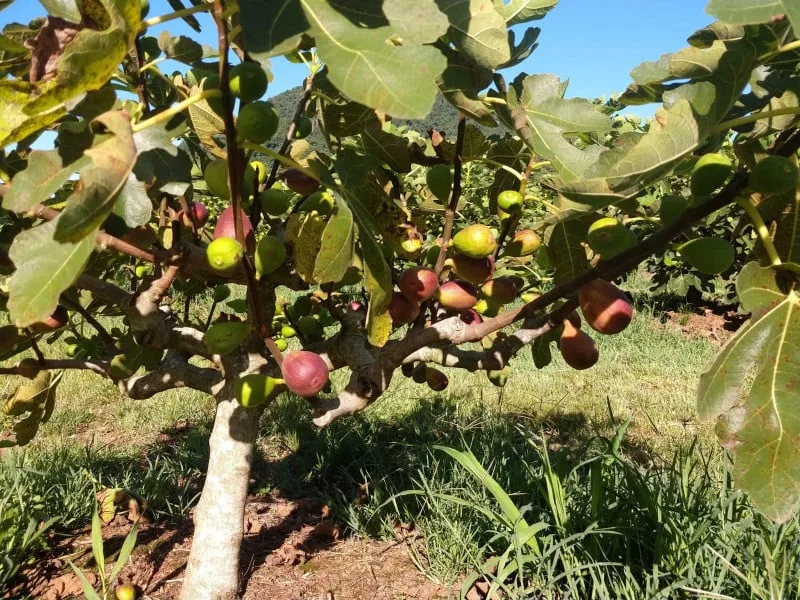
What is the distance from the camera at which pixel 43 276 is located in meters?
0.69

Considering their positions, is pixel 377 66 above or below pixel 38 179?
above

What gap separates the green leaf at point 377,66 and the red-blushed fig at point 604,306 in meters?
0.70

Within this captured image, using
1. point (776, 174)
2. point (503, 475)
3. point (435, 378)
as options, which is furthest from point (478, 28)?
point (503, 475)

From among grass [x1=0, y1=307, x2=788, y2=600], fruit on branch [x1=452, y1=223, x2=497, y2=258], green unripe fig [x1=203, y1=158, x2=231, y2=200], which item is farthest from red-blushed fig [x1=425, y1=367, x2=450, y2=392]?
green unripe fig [x1=203, y1=158, x2=231, y2=200]

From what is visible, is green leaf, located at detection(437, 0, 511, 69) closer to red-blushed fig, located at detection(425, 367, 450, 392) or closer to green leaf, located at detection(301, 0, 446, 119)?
green leaf, located at detection(301, 0, 446, 119)

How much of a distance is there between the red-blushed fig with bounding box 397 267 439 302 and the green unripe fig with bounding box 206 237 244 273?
41 cm

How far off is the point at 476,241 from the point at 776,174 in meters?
0.55

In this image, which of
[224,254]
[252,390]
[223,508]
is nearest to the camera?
[224,254]

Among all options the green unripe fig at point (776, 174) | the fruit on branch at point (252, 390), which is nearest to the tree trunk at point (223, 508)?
the fruit on branch at point (252, 390)

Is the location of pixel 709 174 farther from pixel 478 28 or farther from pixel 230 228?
pixel 230 228

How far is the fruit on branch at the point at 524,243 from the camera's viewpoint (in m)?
1.47

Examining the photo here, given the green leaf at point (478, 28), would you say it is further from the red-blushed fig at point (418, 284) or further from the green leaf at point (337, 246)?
the red-blushed fig at point (418, 284)

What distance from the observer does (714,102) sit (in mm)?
787

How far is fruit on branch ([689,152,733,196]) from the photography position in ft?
3.21
